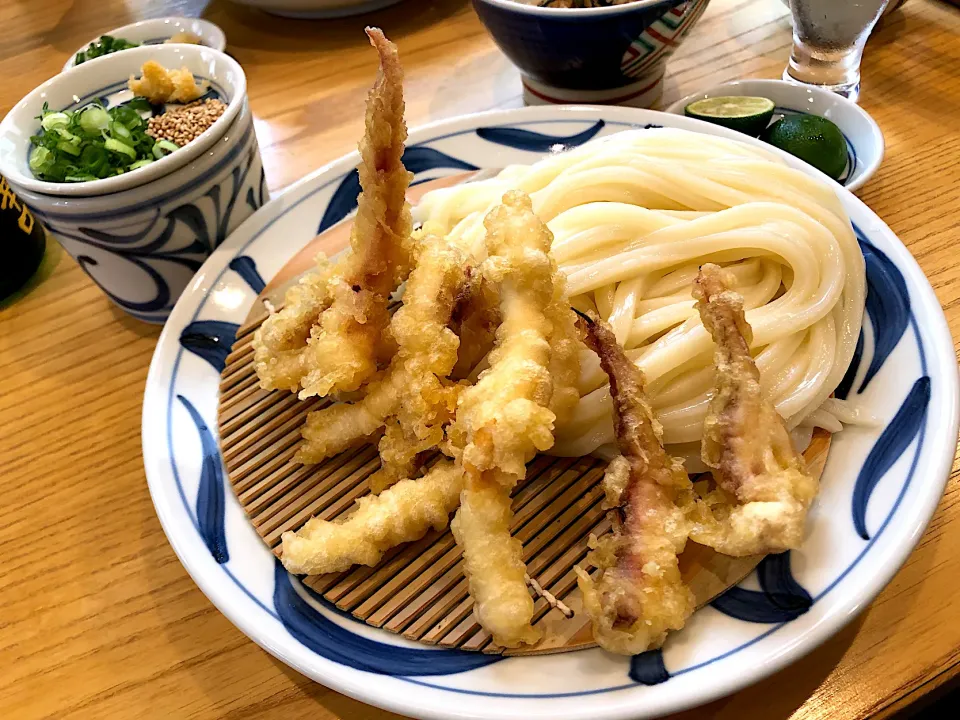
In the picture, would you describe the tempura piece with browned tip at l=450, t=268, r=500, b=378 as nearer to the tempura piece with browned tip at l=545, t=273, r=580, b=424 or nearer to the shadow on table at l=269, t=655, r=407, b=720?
the tempura piece with browned tip at l=545, t=273, r=580, b=424

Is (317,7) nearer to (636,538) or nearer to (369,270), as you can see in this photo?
(369,270)

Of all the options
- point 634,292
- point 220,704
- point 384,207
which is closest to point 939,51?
point 634,292

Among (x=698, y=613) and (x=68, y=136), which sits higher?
(x=68, y=136)

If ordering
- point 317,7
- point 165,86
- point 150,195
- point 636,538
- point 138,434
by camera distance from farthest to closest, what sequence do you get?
1. point 317,7
2. point 165,86
3. point 138,434
4. point 150,195
5. point 636,538

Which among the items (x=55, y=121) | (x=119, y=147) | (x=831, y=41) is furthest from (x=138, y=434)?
(x=831, y=41)

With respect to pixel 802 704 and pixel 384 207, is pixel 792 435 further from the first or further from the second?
pixel 384 207

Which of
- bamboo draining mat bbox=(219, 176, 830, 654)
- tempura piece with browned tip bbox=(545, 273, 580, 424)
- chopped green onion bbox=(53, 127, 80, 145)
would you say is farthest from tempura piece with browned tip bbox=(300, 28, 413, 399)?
chopped green onion bbox=(53, 127, 80, 145)
